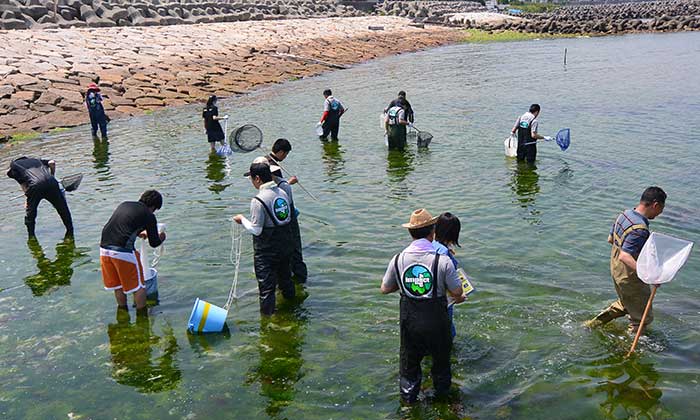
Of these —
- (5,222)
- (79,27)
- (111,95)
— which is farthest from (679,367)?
(79,27)

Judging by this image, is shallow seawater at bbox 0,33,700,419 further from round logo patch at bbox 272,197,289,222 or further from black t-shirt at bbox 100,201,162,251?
round logo patch at bbox 272,197,289,222

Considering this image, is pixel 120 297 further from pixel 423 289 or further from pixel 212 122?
pixel 212 122

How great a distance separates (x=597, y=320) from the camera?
9.29 meters

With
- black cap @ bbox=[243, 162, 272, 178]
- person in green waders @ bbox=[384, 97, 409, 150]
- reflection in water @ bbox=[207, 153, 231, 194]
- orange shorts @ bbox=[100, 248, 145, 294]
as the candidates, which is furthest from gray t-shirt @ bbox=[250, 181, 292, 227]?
person in green waders @ bbox=[384, 97, 409, 150]

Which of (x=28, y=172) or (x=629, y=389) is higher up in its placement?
(x=28, y=172)

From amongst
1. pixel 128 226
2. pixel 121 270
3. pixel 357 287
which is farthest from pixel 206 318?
pixel 357 287

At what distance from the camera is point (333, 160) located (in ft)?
67.8

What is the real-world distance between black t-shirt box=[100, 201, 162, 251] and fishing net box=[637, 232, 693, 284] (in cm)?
687

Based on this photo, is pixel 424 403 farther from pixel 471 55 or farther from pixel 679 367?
pixel 471 55

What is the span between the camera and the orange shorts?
931 cm

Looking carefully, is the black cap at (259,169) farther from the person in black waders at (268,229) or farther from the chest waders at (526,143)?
the chest waders at (526,143)

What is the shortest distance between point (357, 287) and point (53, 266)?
6149 millimetres

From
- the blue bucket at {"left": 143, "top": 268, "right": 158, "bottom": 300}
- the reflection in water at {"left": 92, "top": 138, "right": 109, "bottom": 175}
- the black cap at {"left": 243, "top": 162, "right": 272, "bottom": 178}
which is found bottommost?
the blue bucket at {"left": 143, "top": 268, "right": 158, "bottom": 300}

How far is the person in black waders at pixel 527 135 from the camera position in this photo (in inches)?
Result: 704
